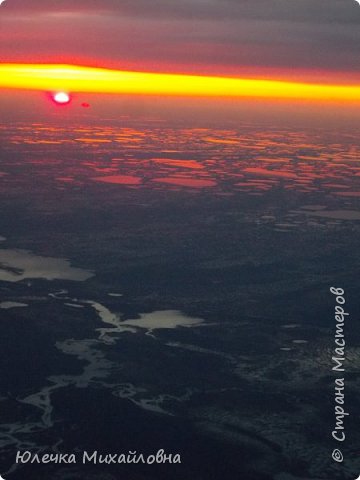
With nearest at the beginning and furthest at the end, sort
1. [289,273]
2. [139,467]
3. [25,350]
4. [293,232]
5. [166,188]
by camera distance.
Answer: [139,467], [25,350], [289,273], [293,232], [166,188]

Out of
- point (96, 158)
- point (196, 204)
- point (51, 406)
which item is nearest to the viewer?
point (51, 406)

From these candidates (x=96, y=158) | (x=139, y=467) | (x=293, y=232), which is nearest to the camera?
(x=139, y=467)

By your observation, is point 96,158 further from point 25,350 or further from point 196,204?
point 25,350

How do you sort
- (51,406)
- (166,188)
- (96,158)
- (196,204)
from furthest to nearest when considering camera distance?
1. (96,158)
2. (166,188)
3. (196,204)
4. (51,406)

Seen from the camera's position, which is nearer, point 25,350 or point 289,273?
point 25,350

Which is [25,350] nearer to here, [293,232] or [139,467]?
[139,467]

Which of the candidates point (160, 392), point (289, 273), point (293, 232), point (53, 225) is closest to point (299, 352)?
point (160, 392)

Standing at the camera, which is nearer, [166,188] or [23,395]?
[23,395]

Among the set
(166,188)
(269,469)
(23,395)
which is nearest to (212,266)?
(23,395)
